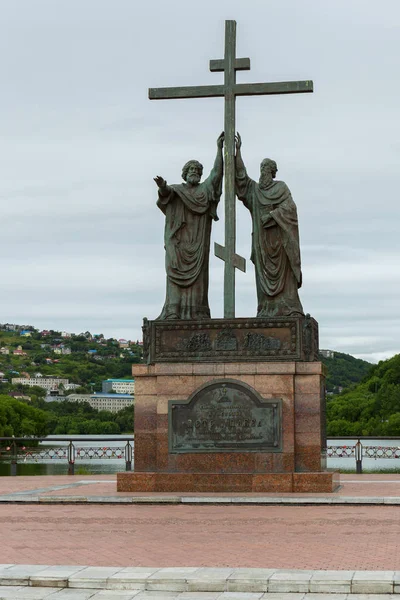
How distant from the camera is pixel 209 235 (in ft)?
64.1

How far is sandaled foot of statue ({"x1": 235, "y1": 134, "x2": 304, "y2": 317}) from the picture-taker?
18781mm

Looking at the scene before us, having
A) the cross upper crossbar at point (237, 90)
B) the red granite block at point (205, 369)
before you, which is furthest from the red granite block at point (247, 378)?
the cross upper crossbar at point (237, 90)

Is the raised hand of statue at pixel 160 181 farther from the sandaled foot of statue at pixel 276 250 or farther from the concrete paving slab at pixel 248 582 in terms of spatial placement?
the concrete paving slab at pixel 248 582

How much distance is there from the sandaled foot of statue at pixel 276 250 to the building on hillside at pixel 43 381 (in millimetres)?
146386

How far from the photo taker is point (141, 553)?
11000mm

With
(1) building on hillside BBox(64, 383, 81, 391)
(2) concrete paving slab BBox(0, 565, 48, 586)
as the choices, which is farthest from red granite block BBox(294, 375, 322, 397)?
(1) building on hillside BBox(64, 383, 81, 391)

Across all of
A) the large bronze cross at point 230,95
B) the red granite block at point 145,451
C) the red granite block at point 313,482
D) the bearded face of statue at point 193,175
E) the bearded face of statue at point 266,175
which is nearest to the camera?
the red granite block at point 313,482

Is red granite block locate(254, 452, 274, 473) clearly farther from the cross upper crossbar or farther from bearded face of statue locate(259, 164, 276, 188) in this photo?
the cross upper crossbar

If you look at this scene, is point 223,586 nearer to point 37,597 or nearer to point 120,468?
point 37,597

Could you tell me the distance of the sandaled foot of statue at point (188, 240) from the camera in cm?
1917

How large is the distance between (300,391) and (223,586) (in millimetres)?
8922

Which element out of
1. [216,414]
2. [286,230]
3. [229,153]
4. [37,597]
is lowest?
[37,597]

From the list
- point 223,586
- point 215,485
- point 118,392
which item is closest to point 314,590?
point 223,586

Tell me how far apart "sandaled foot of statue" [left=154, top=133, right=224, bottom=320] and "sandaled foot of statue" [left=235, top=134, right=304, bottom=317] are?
0.85 m
